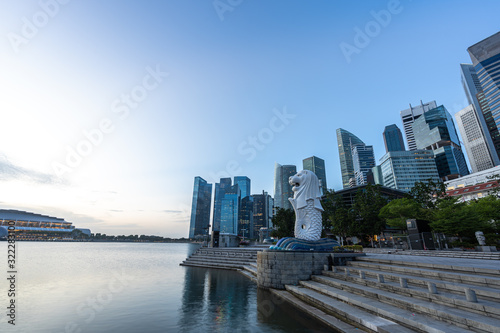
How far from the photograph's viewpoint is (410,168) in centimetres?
12538

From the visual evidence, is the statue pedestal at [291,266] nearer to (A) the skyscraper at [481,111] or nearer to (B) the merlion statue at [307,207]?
(B) the merlion statue at [307,207]

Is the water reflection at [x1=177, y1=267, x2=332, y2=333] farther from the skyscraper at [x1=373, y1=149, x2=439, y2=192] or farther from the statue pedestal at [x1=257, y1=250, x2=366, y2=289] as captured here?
the skyscraper at [x1=373, y1=149, x2=439, y2=192]

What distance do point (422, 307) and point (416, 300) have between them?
85 cm

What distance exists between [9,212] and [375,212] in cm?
20891

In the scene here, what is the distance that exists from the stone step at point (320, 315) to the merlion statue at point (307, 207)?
Result: 5.38 metres

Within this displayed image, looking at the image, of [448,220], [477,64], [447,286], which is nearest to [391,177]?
[477,64]

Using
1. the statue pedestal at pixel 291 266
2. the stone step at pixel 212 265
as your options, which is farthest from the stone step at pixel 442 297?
the stone step at pixel 212 265

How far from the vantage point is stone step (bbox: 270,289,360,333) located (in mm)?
7046

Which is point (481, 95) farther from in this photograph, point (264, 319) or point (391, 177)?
point (264, 319)

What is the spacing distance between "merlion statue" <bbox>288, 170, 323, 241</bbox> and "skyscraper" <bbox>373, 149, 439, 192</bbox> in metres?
129

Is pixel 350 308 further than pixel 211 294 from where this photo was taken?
No

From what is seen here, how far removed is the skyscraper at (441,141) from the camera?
141875mm

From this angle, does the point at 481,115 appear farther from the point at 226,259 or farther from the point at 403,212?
the point at 226,259

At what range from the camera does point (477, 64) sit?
122 m
